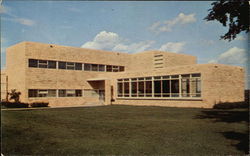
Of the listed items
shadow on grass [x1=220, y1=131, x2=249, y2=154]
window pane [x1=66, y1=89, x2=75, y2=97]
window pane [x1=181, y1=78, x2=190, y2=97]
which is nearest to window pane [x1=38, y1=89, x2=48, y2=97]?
window pane [x1=66, y1=89, x2=75, y2=97]

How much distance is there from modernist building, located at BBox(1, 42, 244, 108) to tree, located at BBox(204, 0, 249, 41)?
9.01 m

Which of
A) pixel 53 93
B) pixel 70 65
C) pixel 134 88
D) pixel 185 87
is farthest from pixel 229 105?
pixel 53 93

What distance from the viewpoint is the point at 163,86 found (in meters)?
24.9

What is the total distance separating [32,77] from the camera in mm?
27031

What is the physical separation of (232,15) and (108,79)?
66.4 feet

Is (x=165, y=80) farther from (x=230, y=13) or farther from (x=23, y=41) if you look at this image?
(x=23, y=41)

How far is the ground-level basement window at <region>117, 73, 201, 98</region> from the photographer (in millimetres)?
22688

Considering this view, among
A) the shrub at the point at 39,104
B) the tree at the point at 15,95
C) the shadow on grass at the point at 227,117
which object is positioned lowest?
the shrub at the point at 39,104

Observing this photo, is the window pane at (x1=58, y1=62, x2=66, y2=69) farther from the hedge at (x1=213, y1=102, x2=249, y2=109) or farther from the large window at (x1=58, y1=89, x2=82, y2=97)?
the hedge at (x1=213, y1=102, x2=249, y2=109)

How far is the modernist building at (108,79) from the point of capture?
2217 centimetres

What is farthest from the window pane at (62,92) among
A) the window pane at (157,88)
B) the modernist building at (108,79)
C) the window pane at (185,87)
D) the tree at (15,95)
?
the window pane at (185,87)

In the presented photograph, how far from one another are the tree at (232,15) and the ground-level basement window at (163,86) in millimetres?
9763

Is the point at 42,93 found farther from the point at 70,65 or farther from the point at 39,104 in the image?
the point at 70,65

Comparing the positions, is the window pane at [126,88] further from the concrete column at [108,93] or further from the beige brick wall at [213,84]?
the beige brick wall at [213,84]
